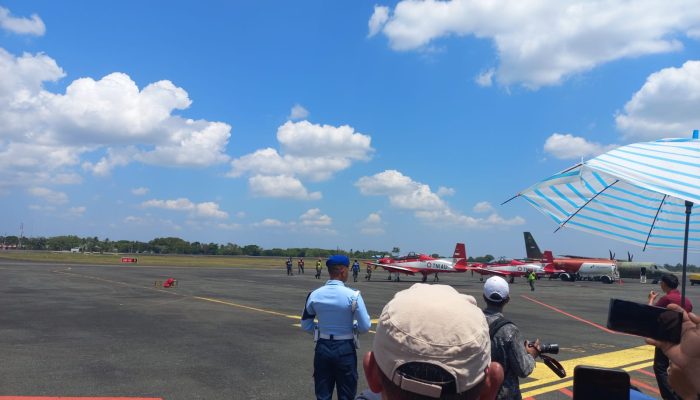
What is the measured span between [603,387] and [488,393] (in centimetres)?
97

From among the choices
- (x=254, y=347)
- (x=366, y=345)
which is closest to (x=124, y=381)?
(x=254, y=347)

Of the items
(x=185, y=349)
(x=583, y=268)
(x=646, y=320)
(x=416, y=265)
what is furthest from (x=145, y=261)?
(x=646, y=320)

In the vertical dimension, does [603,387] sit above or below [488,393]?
below

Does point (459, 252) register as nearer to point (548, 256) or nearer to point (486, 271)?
point (486, 271)

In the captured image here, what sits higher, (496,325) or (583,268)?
(496,325)

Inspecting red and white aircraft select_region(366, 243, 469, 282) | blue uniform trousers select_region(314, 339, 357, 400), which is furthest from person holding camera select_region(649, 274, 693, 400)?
red and white aircraft select_region(366, 243, 469, 282)

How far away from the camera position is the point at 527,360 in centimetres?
383

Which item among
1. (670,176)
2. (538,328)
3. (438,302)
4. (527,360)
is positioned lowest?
(538,328)

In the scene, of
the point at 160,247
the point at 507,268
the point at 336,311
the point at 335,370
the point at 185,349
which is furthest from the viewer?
the point at 160,247

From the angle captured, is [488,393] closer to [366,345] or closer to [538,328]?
[366,345]

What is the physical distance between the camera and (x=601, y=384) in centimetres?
216

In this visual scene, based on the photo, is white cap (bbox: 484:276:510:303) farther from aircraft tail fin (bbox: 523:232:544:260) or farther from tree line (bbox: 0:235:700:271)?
tree line (bbox: 0:235:700:271)

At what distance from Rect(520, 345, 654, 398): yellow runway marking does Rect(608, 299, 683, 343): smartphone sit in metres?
5.03

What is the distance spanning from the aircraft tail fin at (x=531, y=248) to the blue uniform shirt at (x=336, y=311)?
2553 inches
